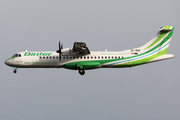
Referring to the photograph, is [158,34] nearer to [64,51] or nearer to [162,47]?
→ [162,47]

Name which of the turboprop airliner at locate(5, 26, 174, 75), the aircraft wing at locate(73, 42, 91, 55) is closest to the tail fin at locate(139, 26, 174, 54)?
the turboprop airliner at locate(5, 26, 174, 75)

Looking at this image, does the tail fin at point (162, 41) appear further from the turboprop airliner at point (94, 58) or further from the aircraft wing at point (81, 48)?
the aircraft wing at point (81, 48)

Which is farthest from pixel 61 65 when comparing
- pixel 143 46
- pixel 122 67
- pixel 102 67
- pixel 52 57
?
pixel 143 46

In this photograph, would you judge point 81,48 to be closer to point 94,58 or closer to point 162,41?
point 94,58

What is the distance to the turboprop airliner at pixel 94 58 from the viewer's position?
1318 inches

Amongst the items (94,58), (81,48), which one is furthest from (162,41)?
(81,48)

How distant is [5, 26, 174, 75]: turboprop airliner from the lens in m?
33.5

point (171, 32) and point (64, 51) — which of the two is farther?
point (171, 32)

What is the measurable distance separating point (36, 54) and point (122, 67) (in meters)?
10.8

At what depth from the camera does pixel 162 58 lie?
33812 millimetres

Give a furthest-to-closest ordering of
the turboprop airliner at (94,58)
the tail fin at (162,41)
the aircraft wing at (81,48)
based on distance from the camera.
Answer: the tail fin at (162,41), the turboprop airliner at (94,58), the aircraft wing at (81,48)

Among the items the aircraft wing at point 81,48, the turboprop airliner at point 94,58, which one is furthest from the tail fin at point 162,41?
the aircraft wing at point 81,48

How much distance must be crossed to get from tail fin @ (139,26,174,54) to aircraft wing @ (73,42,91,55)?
724cm

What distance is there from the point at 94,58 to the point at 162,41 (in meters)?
8.89
